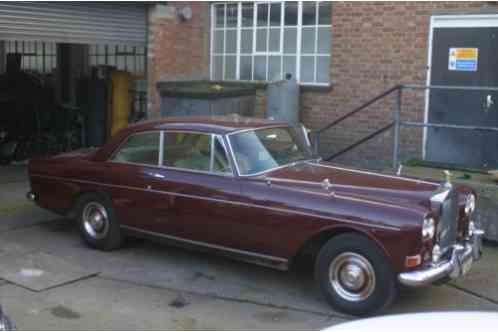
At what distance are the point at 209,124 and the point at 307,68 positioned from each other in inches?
214

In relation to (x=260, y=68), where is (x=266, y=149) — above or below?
below

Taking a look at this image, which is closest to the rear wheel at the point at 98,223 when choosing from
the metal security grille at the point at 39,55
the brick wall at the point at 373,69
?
the brick wall at the point at 373,69

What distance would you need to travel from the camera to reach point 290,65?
1194 centimetres

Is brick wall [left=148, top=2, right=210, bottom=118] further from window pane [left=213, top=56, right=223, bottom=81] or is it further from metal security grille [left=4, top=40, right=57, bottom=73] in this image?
metal security grille [left=4, top=40, right=57, bottom=73]

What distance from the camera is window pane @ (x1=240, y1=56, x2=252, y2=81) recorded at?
41.0 feet

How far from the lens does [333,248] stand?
5.54m

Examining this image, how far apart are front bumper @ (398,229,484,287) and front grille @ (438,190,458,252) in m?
0.08

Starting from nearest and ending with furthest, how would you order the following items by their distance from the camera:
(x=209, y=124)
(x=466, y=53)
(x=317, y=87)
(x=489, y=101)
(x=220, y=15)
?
(x=209, y=124), (x=489, y=101), (x=466, y=53), (x=317, y=87), (x=220, y=15)

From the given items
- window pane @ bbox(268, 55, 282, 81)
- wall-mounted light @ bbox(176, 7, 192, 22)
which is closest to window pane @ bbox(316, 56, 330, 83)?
window pane @ bbox(268, 55, 282, 81)

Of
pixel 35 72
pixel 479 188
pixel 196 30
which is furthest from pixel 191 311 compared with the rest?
pixel 35 72

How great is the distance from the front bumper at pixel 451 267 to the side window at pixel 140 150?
278 centimetres

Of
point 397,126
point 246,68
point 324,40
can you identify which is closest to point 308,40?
point 324,40

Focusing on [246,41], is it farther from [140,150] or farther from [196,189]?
[196,189]

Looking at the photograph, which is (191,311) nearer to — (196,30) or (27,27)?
(27,27)
